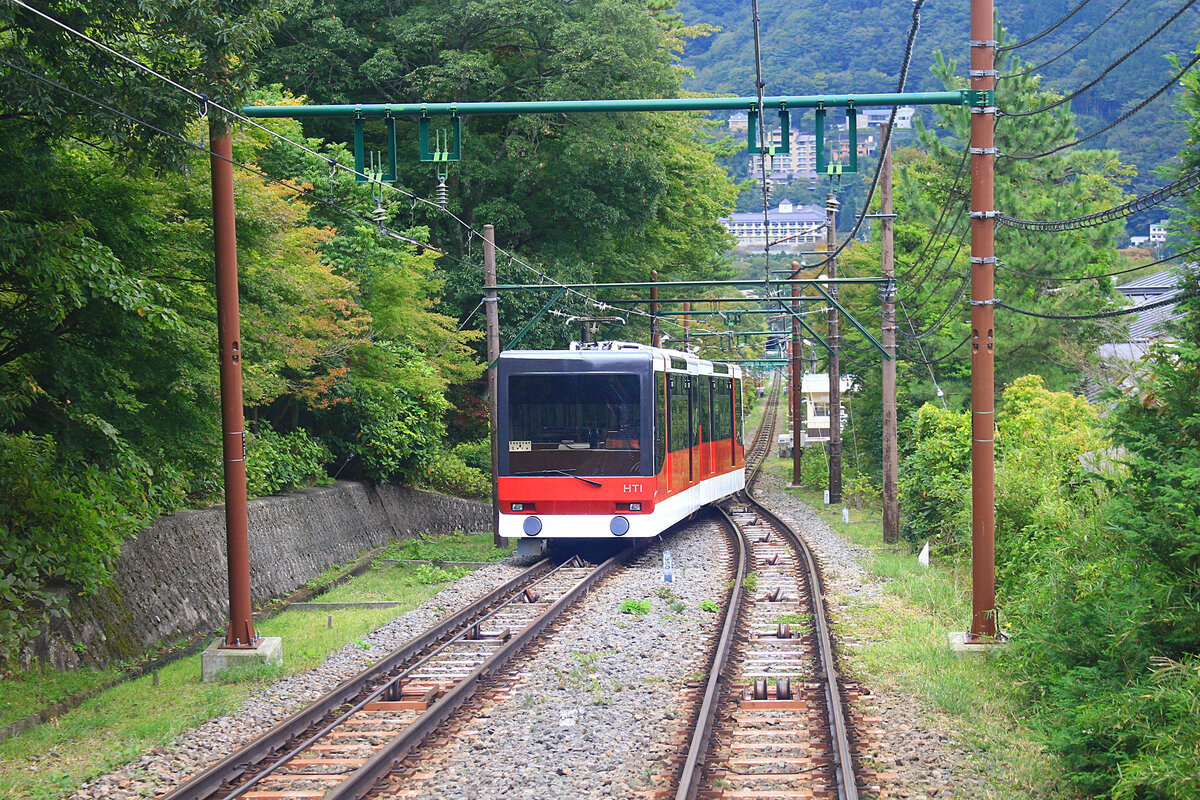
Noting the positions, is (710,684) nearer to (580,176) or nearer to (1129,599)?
(1129,599)

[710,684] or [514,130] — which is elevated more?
[514,130]

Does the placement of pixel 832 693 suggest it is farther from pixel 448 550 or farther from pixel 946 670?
A: pixel 448 550

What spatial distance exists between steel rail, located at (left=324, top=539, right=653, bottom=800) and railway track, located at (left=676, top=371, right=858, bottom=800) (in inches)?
76.5

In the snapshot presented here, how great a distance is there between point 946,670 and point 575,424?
7734 mm

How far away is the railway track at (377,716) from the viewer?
725 cm

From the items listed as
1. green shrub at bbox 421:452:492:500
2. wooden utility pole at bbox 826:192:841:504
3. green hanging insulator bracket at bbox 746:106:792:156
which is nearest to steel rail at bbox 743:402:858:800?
green hanging insulator bracket at bbox 746:106:792:156

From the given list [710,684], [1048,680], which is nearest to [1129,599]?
[1048,680]

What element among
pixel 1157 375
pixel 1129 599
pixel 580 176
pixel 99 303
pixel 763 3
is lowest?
pixel 1129 599

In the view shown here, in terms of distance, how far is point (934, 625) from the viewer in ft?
39.8

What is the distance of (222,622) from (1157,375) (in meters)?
10.6

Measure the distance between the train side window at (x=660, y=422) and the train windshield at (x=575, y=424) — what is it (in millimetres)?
303

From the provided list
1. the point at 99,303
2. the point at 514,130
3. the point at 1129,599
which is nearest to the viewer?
the point at 1129,599

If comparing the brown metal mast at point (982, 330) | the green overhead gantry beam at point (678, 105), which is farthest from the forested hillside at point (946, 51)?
the green overhead gantry beam at point (678, 105)

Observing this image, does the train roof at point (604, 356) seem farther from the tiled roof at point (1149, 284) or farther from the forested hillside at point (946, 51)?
the tiled roof at point (1149, 284)
